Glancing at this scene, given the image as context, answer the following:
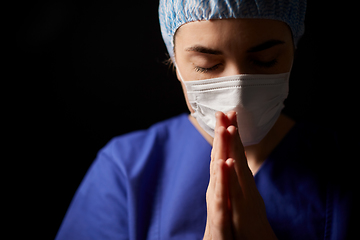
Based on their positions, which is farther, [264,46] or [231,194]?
[264,46]

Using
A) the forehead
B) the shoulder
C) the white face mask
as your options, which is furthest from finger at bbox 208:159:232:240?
the shoulder

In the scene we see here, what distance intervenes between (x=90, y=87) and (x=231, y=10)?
966mm

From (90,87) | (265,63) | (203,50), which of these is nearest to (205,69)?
(203,50)

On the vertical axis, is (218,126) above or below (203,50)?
below

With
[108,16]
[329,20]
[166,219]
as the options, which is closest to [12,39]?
[108,16]

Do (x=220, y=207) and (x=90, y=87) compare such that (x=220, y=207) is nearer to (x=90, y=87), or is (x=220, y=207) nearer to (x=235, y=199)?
(x=235, y=199)

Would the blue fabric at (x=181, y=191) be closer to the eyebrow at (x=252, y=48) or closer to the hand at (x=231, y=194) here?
the hand at (x=231, y=194)

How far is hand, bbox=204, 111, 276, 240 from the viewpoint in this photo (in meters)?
0.77

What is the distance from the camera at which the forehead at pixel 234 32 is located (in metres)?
0.86

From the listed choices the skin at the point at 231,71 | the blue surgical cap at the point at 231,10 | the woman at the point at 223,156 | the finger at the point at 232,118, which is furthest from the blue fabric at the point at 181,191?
the blue surgical cap at the point at 231,10

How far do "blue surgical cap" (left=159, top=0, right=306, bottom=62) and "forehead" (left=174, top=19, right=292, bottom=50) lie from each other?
16 mm

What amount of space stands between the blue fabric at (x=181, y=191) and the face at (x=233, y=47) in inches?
13.7

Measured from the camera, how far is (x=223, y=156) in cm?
80

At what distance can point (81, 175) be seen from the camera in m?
1.68
